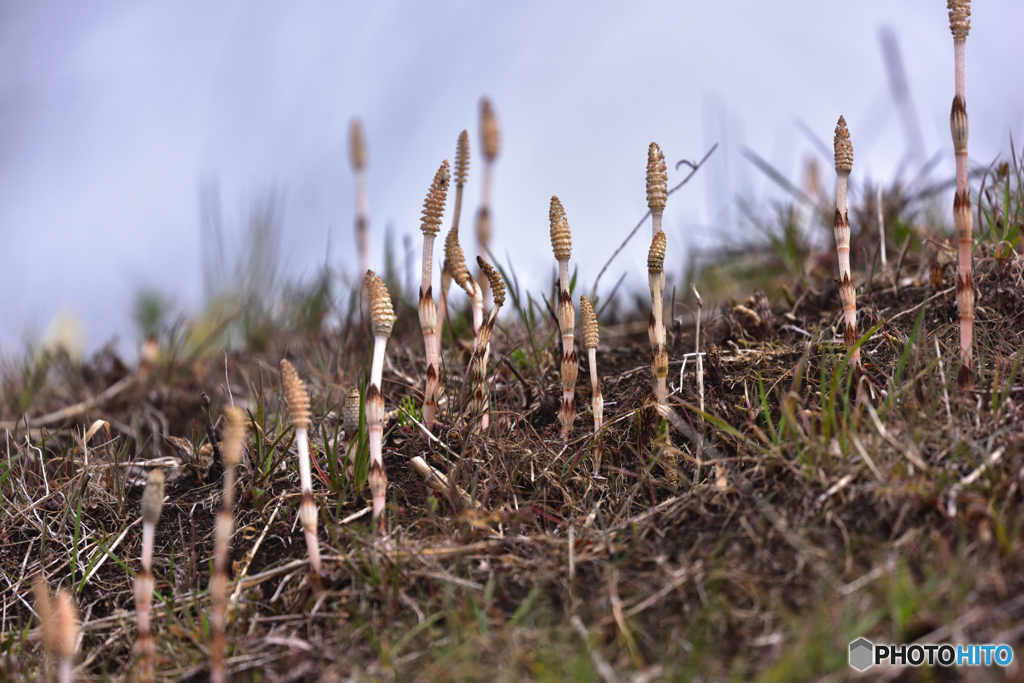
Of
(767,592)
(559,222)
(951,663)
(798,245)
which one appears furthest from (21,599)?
(798,245)

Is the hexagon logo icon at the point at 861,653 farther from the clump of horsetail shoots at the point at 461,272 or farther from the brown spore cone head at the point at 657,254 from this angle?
the clump of horsetail shoots at the point at 461,272

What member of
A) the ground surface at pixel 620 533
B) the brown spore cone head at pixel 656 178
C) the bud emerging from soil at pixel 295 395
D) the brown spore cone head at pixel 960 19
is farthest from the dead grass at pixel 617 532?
the brown spore cone head at pixel 960 19

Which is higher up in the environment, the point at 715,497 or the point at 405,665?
the point at 715,497

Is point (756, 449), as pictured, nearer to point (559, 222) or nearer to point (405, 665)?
point (559, 222)

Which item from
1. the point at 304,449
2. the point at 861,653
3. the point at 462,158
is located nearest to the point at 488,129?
the point at 462,158

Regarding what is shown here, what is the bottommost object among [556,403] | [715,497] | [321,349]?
[715,497]

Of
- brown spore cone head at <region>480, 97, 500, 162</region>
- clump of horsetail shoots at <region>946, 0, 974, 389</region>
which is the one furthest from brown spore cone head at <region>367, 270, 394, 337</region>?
clump of horsetail shoots at <region>946, 0, 974, 389</region>
